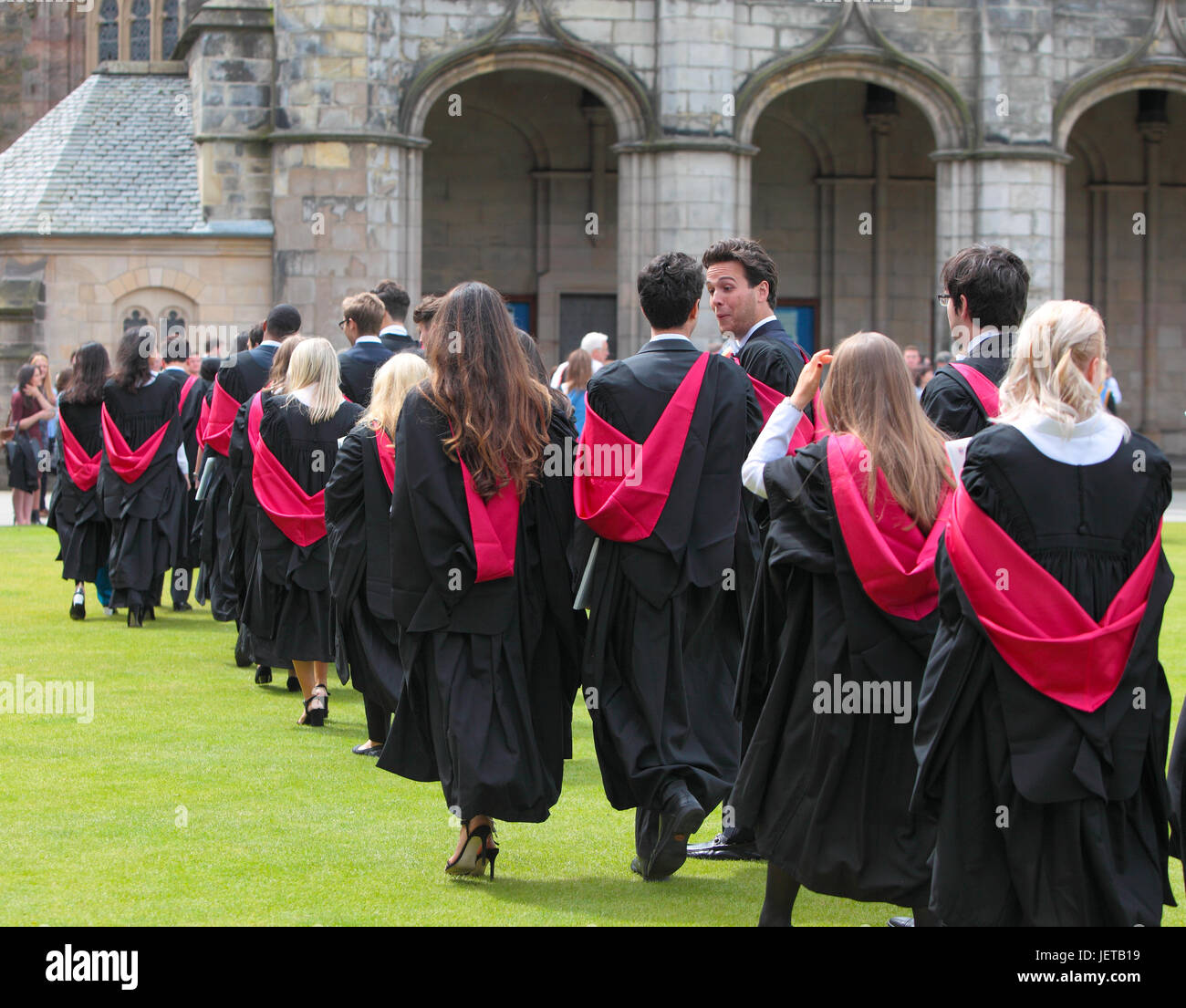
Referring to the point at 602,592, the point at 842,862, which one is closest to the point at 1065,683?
the point at 842,862

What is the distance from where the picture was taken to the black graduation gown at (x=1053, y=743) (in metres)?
4.34

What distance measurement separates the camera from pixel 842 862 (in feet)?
16.0

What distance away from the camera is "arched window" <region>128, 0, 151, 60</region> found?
30.9 meters

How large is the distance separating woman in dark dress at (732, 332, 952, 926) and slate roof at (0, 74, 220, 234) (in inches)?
689

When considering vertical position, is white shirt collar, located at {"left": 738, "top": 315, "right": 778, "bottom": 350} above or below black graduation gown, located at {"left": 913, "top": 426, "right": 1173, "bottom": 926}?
above

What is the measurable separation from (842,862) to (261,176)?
1789cm

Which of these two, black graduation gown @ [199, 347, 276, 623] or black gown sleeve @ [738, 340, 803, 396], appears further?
black graduation gown @ [199, 347, 276, 623]

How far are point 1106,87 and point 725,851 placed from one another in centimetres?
1924

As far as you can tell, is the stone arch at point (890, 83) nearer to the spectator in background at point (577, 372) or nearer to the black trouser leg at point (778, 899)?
the spectator in background at point (577, 372)

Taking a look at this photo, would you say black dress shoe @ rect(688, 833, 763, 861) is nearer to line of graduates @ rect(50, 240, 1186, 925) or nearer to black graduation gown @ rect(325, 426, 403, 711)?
line of graduates @ rect(50, 240, 1186, 925)

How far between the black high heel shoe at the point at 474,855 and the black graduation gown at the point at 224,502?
164 inches

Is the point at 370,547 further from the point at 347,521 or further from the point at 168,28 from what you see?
the point at 168,28

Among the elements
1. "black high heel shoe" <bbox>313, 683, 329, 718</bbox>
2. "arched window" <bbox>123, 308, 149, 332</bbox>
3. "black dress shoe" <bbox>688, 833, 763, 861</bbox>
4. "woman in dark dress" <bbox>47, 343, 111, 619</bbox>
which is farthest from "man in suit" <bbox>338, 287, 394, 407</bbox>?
"arched window" <bbox>123, 308, 149, 332</bbox>

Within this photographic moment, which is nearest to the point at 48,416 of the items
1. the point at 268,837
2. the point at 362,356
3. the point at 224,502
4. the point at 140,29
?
the point at 224,502
